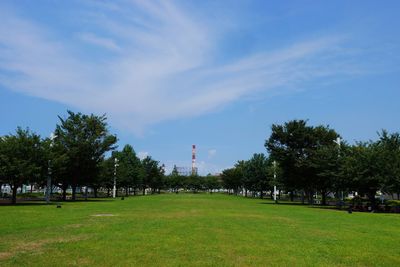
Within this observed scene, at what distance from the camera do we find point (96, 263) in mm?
11758

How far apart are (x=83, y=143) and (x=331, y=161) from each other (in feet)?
99.7

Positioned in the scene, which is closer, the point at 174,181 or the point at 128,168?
the point at 128,168

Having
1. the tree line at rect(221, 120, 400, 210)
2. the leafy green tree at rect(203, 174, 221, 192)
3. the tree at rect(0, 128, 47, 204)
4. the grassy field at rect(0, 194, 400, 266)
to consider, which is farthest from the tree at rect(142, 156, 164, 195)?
the grassy field at rect(0, 194, 400, 266)

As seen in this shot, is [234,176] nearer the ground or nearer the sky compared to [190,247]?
nearer the sky

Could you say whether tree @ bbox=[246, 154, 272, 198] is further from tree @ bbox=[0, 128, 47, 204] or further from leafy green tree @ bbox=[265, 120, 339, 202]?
tree @ bbox=[0, 128, 47, 204]

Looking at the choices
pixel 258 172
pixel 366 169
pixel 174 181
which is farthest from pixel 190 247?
pixel 174 181

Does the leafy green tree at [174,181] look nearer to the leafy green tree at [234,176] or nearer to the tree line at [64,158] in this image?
the leafy green tree at [234,176]

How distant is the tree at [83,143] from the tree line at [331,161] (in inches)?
867

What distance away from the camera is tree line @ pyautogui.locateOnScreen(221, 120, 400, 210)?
44.1 metres

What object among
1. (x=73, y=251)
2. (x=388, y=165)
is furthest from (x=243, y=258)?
(x=388, y=165)

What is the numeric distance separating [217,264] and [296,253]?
10.6 feet

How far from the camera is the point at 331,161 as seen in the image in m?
53.4

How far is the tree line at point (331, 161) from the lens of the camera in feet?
145

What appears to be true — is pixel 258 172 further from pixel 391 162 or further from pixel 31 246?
pixel 31 246
